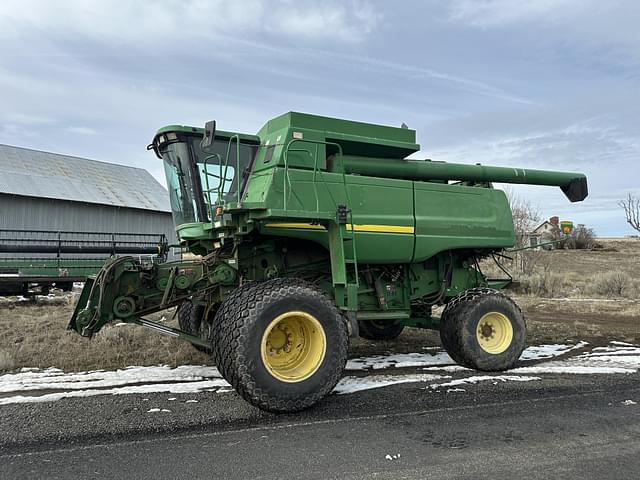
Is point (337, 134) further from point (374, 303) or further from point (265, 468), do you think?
point (265, 468)

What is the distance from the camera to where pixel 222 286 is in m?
6.40

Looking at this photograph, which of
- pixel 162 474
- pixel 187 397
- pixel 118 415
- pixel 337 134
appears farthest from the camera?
pixel 337 134

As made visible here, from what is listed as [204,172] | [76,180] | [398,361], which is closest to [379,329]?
[398,361]

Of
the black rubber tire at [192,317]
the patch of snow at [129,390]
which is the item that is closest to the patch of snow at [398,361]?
the patch of snow at [129,390]

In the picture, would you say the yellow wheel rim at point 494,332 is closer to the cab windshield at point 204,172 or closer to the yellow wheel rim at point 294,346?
the yellow wheel rim at point 294,346

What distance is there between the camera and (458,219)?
24.9 ft

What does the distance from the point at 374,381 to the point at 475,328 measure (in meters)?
1.64

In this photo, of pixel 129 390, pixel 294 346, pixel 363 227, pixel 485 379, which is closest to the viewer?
pixel 294 346

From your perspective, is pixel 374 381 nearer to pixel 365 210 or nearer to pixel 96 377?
pixel 365 210

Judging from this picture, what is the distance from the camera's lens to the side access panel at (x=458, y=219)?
7230mm

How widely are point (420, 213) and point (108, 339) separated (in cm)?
500

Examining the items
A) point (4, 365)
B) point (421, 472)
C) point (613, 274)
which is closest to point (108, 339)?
point (4, 365)

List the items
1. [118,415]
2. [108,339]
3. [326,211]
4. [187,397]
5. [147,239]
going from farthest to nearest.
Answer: [147,239] < [108,339] < [326,211] < [187,397] < [118,415]

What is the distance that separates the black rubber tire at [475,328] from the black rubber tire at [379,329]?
74.6 inches
